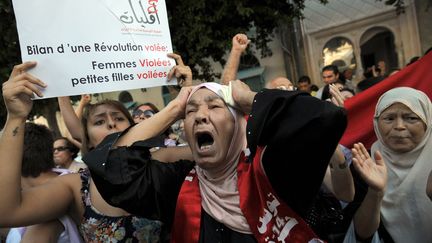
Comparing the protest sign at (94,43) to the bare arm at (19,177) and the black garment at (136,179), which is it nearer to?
the bare arm at (19,177)

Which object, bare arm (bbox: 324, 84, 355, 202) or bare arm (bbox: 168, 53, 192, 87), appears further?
bare arm (bbox: 168, 53, 192, 87)

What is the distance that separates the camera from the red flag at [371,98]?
3.30 metres

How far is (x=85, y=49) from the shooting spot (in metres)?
2.16

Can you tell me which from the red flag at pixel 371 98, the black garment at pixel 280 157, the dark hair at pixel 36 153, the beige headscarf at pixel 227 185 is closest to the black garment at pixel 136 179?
the black garment at pixel 280 157

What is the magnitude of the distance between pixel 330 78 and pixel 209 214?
4.35 m

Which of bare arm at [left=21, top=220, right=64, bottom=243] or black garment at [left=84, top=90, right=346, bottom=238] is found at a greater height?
black garment at [left=84, top=90, right=346, bottom=238]

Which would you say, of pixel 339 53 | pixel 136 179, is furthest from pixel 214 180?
pixel 339 53

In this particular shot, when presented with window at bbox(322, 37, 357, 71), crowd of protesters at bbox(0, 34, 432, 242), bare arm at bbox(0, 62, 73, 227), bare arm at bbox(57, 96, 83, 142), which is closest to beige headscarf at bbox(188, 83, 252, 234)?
crowd of protesters at bbox(0, 34, 432, 242)

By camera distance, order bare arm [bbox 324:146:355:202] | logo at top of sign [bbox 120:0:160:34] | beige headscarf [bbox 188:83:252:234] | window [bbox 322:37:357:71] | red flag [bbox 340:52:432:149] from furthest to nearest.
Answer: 1. window [bbox 322:37:357:71]
2. red flag [bbox 340:52:432:149]
3. logo at top of sign [bbox 120:0:160:34]
4. bare arm [bbox 324:146:355:202]
5. beige headscarf [bbox 188:83:252:234]

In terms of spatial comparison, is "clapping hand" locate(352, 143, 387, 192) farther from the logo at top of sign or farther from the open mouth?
the logo at top of sign

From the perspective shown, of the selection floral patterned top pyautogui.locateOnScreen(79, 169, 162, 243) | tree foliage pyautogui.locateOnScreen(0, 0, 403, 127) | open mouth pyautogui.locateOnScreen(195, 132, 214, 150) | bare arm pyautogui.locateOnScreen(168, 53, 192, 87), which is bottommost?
floral patterned top pyautogui.locateOnScreen(79, 169, 162, 243)

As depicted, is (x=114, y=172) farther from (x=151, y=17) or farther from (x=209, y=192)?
(x=151, y=17)

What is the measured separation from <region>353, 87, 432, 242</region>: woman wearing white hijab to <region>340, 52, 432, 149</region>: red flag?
69 centimetres

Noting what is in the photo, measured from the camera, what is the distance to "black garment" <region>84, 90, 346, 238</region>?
154 centimetres
